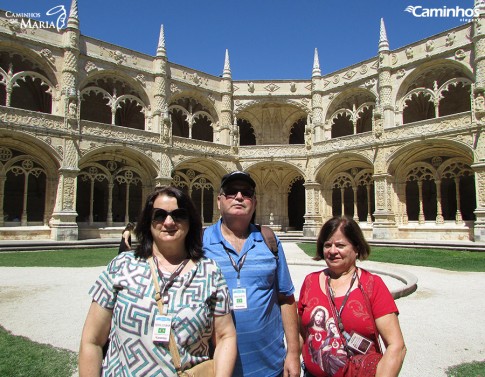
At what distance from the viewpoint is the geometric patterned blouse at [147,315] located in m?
1.69

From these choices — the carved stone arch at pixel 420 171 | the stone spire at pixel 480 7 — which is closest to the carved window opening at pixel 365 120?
the carved stone arch at pixel 420 171

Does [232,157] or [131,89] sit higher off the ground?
[131,89]

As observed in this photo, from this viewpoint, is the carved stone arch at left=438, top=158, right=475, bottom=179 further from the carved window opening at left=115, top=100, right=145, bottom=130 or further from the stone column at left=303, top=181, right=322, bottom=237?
the carved window opening at left=115, top=100, right=145, bottom=130

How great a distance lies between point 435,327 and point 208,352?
4247mm

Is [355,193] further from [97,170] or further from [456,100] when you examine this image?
[97,170]

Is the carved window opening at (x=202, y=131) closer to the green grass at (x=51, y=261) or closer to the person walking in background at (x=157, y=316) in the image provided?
the green grass at (x=51, y=261)

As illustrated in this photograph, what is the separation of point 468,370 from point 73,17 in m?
21.2

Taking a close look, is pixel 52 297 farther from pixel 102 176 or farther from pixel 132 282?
pixel 102 176

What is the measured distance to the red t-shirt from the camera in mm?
1947

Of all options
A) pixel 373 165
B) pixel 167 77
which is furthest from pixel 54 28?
pixel 373 165

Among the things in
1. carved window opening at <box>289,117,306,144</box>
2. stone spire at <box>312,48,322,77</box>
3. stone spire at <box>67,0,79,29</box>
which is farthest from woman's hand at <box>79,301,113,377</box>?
carved window opening at <box>289,117,306,144</box>

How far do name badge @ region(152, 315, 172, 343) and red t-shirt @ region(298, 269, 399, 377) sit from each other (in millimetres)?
862

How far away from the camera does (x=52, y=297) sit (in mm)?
6461

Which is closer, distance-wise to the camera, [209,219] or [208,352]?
[208,352]
